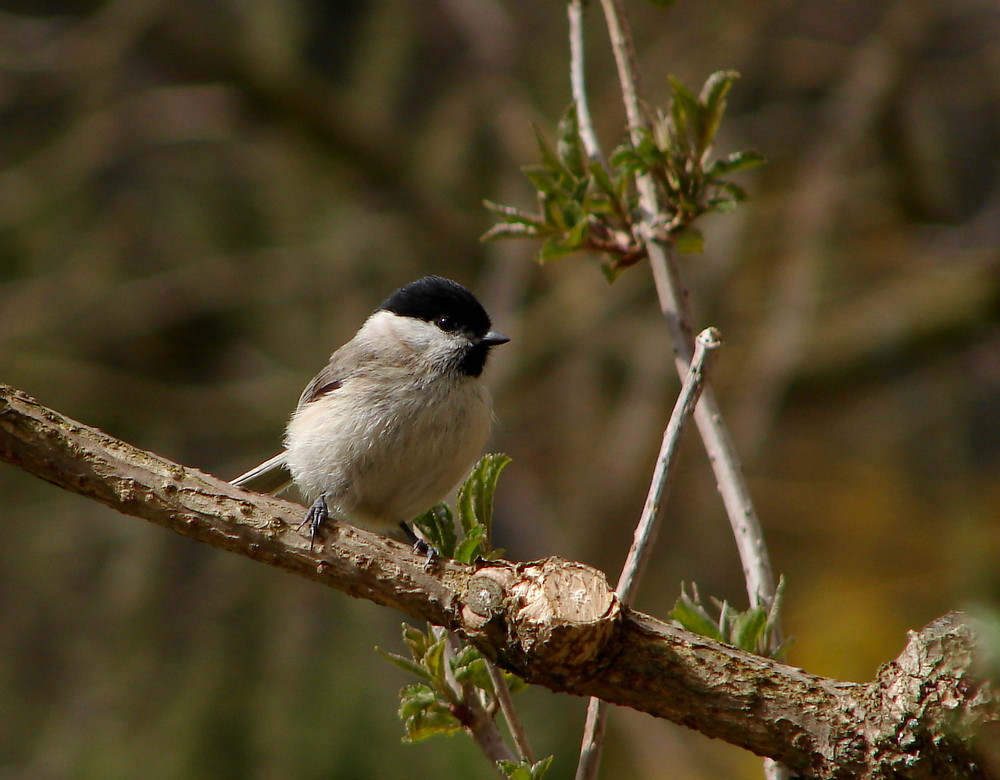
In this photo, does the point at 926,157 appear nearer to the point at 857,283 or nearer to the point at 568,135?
the point at 857,283

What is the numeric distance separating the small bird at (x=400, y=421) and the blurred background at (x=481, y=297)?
4.24ft

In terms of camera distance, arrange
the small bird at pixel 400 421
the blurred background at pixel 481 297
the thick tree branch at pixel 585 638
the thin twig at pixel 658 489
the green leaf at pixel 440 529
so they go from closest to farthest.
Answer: the thick tree branch at pixel 585 638
the thin twig at pixel 658 489
the green leaf at pixel 440 529
the small bird at pixel 400 421
the blurred background at pixel 481 297

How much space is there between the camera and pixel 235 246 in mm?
4426

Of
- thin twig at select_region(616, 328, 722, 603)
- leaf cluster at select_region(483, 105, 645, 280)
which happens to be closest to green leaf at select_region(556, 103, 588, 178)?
leaf cluster at select_region(483, 105, 645, 280)

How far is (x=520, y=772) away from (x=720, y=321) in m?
3.12

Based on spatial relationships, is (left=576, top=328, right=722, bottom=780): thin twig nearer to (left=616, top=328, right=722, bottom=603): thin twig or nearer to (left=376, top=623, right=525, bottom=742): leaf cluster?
(left=616, top=328, right=722, bottom=603): thin twig

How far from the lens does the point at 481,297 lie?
13.2 feet

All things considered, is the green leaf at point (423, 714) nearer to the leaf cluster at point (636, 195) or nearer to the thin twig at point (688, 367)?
the thin twig at point (688, 367)

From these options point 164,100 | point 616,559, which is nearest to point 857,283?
point 616,559

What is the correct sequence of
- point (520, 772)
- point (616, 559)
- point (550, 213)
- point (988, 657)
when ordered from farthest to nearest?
1. point (616, 559)
2. point (550, 213)
3. point (520, 772)
4. point (988, 657)

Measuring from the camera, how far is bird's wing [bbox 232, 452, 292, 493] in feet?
8.19

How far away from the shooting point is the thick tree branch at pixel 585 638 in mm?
1075

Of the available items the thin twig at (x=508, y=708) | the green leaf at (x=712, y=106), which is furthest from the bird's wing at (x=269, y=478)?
the green leaf at (x=712, y=106)

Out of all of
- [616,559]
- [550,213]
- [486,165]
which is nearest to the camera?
[550,213]
